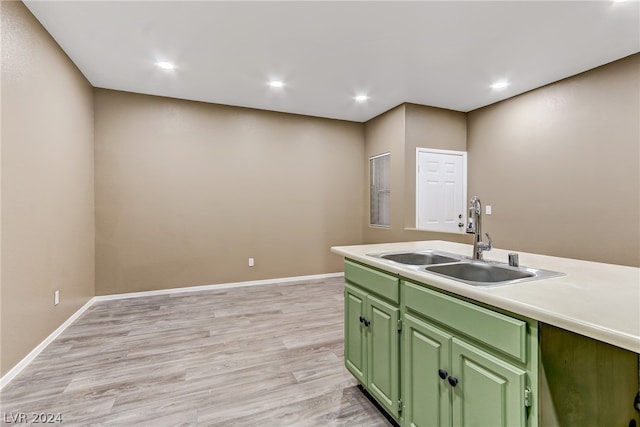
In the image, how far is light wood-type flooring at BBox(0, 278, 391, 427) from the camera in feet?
5.80

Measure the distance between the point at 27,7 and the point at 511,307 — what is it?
363cm

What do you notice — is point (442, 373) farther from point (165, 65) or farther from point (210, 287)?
point (210, 287)

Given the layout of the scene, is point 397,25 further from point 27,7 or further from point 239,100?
point 27,7

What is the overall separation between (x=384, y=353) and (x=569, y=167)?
3375mm

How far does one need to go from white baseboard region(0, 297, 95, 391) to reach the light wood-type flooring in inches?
1.7

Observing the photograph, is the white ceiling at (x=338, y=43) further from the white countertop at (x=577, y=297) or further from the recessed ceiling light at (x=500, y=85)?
the white countertop at (x=577, y=297)

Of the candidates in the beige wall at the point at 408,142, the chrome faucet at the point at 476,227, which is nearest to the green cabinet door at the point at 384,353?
the chrome faucet at the point at 476,227

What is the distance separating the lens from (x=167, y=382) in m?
2.09

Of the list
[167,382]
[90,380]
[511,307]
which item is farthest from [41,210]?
[511,307]

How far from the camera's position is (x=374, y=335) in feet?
5.64

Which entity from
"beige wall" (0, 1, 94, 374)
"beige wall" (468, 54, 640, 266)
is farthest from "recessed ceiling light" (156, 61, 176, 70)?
"beige wall" (468, 54, 640, 266)

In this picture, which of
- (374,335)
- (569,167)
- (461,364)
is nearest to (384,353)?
(374,335)

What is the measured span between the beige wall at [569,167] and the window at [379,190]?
1.38m

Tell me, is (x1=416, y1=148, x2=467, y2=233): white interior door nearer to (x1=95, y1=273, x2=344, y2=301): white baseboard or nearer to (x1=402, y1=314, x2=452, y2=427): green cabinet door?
(x1=95, y1=273, x2=344, y2=301): white baseboard
